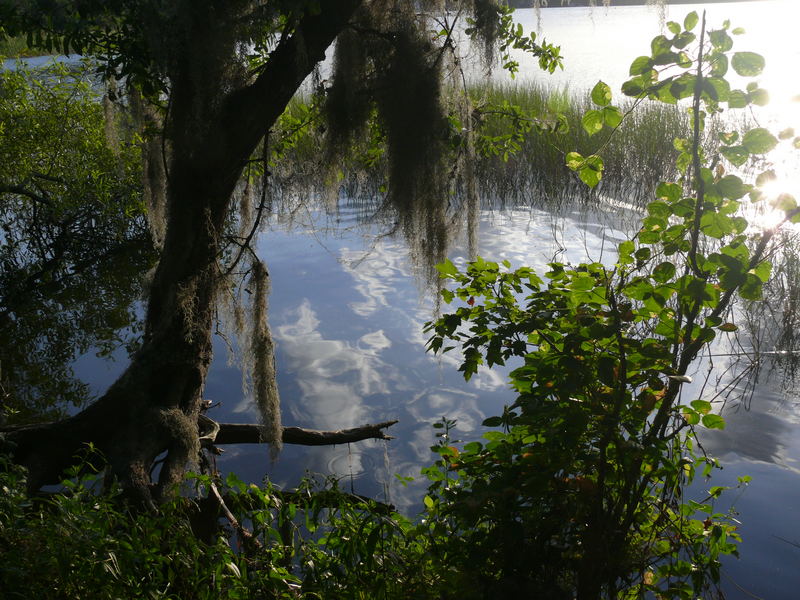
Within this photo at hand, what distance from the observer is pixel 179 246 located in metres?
2.75

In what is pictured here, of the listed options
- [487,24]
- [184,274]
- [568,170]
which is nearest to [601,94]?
[487,24]

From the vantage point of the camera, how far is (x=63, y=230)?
Result: 6.80 meters

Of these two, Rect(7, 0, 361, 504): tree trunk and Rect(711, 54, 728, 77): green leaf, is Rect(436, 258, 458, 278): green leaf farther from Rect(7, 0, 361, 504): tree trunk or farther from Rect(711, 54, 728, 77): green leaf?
Rect(7, 0, 361, 504): tree trunk

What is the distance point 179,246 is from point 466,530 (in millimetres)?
1556

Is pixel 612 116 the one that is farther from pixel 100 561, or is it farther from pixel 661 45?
pixel 100 561

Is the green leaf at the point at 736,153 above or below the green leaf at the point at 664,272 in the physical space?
above

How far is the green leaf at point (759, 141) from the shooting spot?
1.80 meters

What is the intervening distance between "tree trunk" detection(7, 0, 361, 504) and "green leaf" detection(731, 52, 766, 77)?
143cm

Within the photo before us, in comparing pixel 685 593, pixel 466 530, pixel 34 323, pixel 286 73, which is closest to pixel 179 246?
pixel 286 73

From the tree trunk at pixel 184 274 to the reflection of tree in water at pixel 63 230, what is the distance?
108 inches

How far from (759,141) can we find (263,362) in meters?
2.11

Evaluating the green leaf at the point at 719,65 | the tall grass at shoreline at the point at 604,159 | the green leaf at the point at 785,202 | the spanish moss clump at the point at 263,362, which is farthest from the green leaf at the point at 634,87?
the tall grass at shoreline at the point at 604,159

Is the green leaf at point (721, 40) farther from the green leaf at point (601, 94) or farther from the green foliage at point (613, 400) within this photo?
the green leaf at point (601, 94)

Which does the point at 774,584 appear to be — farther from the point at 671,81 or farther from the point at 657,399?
the point at 671,81
